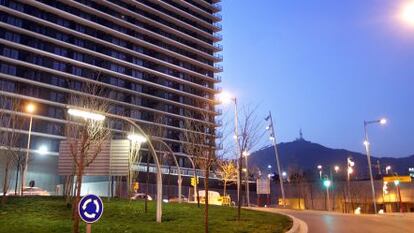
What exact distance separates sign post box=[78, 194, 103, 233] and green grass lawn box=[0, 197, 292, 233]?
7.98 m

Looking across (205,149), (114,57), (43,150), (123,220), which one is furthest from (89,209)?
(114,57)

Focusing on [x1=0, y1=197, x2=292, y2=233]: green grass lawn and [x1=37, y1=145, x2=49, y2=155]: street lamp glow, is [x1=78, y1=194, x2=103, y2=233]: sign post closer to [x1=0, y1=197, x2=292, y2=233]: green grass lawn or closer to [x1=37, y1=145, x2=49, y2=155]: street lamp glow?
[x1=0, y1=197, x2=292, y2=233]: green grass lawn

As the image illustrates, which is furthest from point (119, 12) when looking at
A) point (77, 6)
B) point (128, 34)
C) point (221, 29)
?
point (221, 29)

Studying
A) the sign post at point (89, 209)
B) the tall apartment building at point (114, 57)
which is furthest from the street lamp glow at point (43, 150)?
the sign post at point (89, 209)

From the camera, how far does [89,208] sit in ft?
35.2

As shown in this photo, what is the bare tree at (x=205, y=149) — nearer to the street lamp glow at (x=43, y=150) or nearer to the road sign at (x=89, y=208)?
the road sign at (x=89, y=208)

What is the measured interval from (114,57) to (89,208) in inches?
3732

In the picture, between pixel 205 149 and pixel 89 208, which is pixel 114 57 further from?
pixel 89 208

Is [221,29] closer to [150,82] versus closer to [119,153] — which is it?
[150,82]

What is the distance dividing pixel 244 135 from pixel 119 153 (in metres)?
12.9

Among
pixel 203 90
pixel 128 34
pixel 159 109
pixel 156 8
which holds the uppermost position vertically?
pixel 156 8

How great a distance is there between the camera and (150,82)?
108625 millimetres

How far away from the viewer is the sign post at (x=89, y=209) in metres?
10.6

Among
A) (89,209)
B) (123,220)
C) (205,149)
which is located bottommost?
(123,220)
